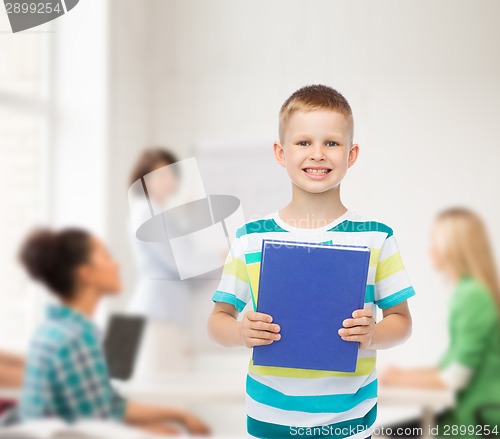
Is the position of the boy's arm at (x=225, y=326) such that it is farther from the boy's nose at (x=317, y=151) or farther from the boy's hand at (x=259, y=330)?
the boy's nose at (x=317, y=151)

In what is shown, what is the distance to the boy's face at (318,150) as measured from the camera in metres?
0.54

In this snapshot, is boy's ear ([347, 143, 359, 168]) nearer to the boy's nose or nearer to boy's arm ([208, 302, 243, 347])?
the boy's nose

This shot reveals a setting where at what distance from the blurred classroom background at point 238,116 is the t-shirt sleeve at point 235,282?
116 centimetres

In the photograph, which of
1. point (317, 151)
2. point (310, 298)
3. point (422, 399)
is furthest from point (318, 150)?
point (422, 399)

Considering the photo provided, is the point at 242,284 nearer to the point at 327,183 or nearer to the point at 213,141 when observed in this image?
the point at 327,183

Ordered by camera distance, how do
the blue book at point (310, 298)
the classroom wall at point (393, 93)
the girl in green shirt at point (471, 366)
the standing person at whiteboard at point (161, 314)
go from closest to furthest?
the blue book at point (310, 298) → the girl in green shirt at point (471, 366) → the standing person at whiteboard at point (161, 314) → the classroom wall at point (393, 93)

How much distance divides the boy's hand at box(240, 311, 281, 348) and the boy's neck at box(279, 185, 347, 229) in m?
0.08

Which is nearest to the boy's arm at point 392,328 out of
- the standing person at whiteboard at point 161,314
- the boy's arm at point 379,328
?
the boy's arm at point 379,328

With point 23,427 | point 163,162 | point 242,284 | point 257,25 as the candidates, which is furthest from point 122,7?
point 242,284

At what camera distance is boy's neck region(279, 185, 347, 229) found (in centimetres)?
55

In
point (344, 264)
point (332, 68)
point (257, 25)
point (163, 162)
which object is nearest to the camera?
point (344, 264)

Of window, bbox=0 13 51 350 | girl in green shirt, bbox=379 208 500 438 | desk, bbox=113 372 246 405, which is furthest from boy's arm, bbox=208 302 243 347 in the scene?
window, bbox=0 13 51 350

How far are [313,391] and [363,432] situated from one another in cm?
5

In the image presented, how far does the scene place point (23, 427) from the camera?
1.35 m
